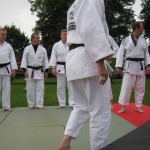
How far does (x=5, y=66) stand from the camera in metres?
8.02

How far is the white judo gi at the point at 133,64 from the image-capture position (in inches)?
270

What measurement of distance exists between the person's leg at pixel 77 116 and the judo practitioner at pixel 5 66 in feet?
15.7

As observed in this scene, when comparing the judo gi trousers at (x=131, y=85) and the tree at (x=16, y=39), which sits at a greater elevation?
the tree at (x=16, y=39)

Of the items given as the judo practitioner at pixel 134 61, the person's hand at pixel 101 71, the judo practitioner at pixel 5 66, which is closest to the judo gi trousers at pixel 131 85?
the judo practitioner at pixel 134 61

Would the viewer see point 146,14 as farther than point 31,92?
Yes

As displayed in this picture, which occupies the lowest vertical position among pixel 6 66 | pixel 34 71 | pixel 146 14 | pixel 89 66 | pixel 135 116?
pixel 135 116

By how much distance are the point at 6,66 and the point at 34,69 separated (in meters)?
0.77

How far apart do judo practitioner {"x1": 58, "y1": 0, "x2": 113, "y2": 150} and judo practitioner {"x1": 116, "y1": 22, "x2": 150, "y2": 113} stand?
3.57m

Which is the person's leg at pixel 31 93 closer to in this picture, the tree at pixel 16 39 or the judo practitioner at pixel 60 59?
the judo practitioner at pixel 60 59

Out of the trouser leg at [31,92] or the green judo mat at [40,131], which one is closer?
the green judo mat at [40,131]

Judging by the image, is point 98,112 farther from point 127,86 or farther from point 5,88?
point 5,88

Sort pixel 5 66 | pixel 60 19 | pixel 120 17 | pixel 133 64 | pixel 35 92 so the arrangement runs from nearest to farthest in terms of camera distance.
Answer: pixel 133 64 < pixel 5 66 < pixel 35 92 < pixel 60 19 < pixel 120 17

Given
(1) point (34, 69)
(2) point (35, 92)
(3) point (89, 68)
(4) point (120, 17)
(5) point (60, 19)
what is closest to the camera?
(3) point (89, 68)

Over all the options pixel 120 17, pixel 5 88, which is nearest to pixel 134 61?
pixel 5 88
